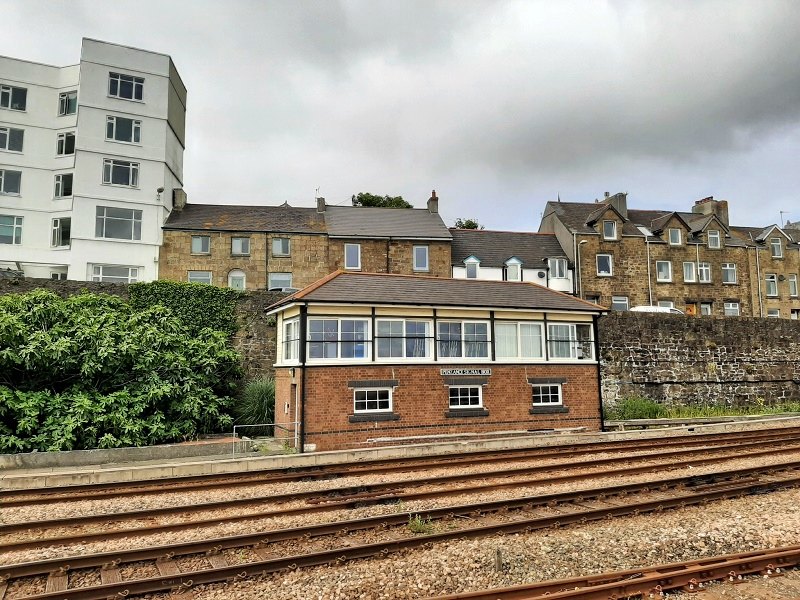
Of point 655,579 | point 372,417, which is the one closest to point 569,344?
point 372,417

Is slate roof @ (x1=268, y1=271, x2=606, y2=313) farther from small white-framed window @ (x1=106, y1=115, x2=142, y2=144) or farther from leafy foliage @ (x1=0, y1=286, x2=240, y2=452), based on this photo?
small white-framed window @ (x1=106, y1=115, x2=142, y2=144)

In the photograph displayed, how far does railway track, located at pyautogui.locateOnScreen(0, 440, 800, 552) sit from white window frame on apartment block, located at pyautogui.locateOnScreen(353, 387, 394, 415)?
208 inches

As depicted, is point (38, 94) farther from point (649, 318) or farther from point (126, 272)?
point (649, 318)

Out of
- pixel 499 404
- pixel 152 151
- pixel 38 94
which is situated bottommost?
pixel 499 404

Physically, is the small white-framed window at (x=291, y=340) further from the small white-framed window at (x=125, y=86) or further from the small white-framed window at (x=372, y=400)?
the small white-framed window at (x=125, y=86)

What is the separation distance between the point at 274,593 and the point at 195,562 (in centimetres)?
151

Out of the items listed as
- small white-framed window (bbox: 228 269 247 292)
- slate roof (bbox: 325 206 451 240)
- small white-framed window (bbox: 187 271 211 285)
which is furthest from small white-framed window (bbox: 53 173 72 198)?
slate roof (bbox: 325 206 451 240)

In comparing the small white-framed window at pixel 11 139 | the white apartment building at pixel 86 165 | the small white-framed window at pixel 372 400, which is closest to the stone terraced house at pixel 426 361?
the small white-framed window at pixel 372 400

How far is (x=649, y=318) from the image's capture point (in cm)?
2786

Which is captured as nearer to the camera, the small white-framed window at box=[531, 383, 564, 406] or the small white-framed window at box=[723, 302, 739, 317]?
the small white-framed window at box=[531, 383, 564, 406]

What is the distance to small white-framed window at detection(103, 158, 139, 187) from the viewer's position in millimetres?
32438

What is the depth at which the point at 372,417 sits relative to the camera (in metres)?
17.0

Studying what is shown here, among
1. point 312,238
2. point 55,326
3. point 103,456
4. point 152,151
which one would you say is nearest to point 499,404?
point 103,456

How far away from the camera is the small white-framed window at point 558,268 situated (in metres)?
37.8
